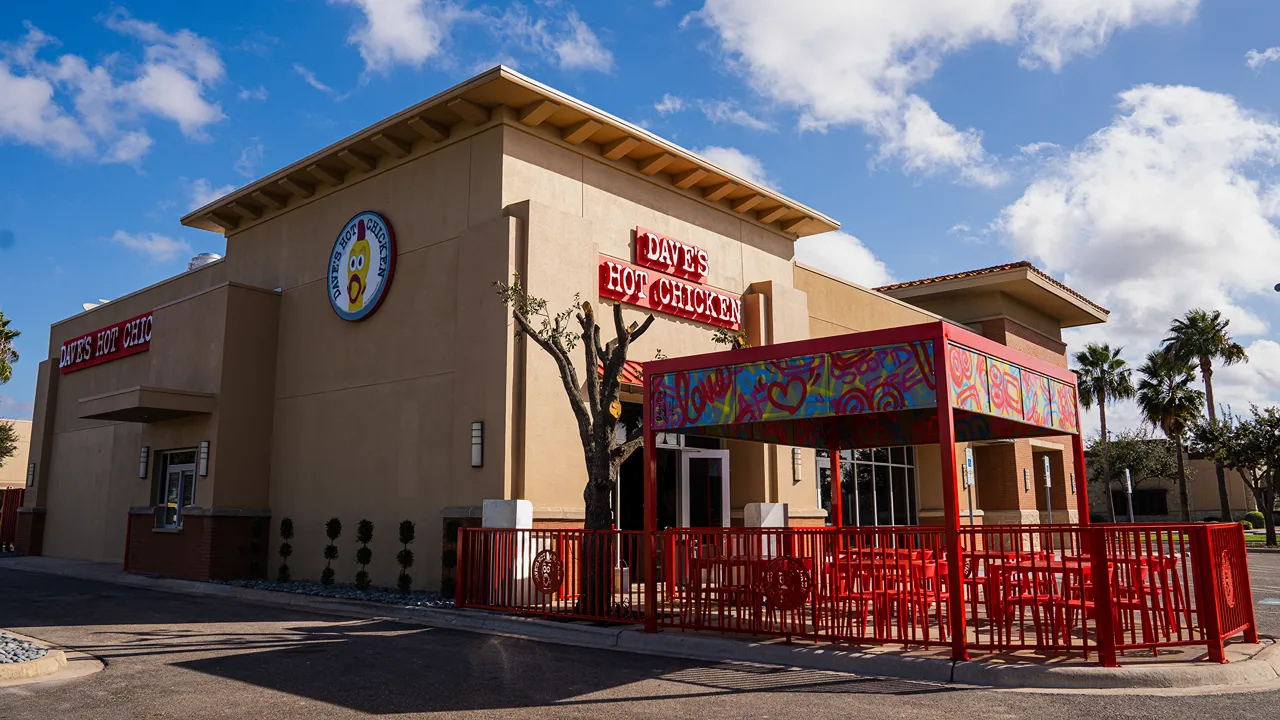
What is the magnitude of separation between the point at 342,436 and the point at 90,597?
5031 mm

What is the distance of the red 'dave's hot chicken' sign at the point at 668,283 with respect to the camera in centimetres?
1747

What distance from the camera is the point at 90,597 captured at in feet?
52.6

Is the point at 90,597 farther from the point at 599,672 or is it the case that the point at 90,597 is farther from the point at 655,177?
the point at 655,177

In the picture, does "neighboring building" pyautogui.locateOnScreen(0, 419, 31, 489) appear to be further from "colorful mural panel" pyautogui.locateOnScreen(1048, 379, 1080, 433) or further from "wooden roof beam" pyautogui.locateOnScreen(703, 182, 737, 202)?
"colorful mural panel" pyautogui.locateOnScreen(1048, 379, 1080, 433)

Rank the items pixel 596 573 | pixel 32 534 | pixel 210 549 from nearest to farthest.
→ pixel 596 573 → pixel 210 549 → pixel 32 534

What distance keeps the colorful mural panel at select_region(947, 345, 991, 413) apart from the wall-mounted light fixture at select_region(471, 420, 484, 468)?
8.17m

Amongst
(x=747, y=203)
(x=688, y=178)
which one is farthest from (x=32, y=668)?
(x=747, y=203)

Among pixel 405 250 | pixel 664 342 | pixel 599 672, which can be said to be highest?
pixel 405 250

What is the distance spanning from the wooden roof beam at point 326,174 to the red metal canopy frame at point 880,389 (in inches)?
418

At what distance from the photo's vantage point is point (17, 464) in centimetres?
5647

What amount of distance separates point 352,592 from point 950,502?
10985mm

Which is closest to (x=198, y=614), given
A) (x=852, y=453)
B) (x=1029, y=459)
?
(x=852, y=453)

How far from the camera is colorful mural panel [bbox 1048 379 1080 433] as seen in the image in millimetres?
11906

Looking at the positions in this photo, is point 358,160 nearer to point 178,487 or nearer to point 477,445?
point 477,445
